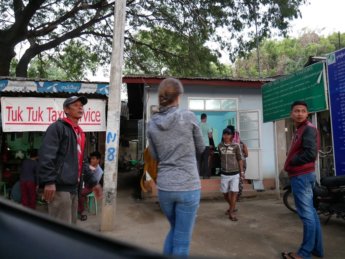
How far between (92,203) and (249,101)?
4871mm

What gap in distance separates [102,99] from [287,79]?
3933 mm

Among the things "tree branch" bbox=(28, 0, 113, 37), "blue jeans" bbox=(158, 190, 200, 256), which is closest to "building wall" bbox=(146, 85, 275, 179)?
"tree branch" bbox=(28, 0, 113, 37)

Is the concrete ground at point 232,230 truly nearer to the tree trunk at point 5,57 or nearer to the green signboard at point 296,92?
the green signboard at point 296,92

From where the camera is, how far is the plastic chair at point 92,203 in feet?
25.6

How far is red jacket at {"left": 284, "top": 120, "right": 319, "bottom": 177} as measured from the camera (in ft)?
13.8

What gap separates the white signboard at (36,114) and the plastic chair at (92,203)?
1.44 m

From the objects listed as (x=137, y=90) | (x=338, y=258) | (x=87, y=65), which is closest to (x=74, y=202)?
(x=338, y=258)

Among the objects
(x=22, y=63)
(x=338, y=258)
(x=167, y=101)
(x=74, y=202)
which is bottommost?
(x=338, y=258)

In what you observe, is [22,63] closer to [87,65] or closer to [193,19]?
[87,65]

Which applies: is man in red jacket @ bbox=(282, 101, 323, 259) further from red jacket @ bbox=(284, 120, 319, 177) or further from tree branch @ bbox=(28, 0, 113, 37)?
tree branch @ bbox=(28, 0, 113, 37)

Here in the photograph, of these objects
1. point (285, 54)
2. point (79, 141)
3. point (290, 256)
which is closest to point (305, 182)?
point (290, 256)

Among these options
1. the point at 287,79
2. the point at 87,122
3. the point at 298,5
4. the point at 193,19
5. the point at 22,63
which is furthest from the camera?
the point at 22,63

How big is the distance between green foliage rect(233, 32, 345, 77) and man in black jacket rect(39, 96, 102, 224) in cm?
2722

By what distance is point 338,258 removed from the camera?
4.47 m
